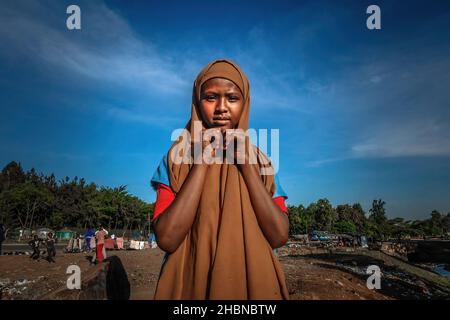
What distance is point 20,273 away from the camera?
10266 mm

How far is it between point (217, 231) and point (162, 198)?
395 mm

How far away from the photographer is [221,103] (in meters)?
1.86

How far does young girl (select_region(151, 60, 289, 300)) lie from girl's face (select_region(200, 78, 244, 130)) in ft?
0.16

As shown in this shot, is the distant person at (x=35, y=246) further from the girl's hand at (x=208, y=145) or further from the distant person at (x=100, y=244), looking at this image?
the girl's hand at (x=208, y=145)

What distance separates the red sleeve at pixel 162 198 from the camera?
1.65 m

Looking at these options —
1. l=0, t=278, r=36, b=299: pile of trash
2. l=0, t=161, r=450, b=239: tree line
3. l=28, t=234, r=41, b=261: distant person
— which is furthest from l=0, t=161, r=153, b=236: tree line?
l=0, t=278, r=36, b=299: pile of trash

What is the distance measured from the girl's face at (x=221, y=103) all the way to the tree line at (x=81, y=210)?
143 ft

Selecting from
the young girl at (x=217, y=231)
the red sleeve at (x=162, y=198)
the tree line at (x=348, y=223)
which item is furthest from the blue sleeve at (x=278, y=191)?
the tree line at (x=348, y=223)

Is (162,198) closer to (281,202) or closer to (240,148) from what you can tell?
(240,148)

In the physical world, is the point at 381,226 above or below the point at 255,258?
below

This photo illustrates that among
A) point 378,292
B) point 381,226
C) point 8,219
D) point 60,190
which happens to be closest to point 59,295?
point 378,292
